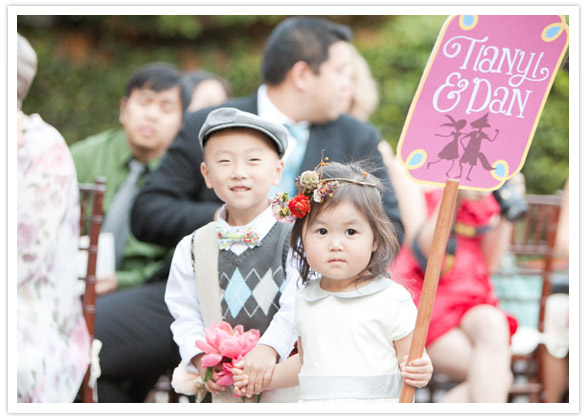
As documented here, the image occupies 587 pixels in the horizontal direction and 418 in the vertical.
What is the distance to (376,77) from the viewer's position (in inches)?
221

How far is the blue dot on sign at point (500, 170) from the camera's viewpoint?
1766 millimetres

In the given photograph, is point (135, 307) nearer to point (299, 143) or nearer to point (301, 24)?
point (299, 143)

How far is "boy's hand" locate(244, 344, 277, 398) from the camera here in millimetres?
1741

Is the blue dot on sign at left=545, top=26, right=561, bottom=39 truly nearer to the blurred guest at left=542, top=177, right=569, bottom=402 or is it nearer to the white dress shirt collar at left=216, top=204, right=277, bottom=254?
the white dress shirt collar at left=216, top=204, right=277, bottom=254

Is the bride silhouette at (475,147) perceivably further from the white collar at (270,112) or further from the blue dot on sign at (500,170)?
the white collar at (270,112)

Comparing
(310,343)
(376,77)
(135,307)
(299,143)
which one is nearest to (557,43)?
(299,143)

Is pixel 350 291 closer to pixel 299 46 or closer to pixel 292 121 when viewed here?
pixel 292 121

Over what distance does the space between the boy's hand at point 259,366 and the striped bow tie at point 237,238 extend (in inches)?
8.9

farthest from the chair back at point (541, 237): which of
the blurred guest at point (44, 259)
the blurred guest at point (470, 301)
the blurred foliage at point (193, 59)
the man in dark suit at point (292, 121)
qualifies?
the blurred guest at point (44, 259)

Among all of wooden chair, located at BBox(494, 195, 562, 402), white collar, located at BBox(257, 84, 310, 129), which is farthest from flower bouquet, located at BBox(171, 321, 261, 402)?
wooden chair, located at BBox(494, 195, 562, 402)

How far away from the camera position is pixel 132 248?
2848 mm

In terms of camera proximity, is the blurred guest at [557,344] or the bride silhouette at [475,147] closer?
the bride silhouette at [475,147]

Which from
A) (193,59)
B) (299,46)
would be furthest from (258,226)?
(193,59)
